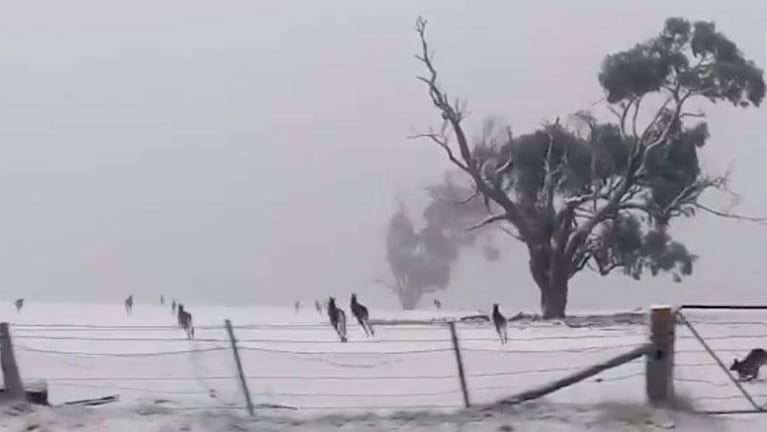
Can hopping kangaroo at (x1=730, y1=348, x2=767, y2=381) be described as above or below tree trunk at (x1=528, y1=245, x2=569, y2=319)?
below

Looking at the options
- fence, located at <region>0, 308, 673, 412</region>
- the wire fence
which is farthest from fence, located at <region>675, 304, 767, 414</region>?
the wire fence

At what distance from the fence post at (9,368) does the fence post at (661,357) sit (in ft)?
18.8

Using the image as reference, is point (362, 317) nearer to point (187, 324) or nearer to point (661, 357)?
point (187, 324)

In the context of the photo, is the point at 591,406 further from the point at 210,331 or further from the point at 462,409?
the point at 210,331

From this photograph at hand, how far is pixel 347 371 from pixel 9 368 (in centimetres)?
740

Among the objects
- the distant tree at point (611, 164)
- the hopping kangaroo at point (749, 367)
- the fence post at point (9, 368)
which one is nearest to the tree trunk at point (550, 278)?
the distant tree at point (611, 164)

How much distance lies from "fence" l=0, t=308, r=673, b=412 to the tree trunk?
13660mm

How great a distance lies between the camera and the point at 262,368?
1652 cm

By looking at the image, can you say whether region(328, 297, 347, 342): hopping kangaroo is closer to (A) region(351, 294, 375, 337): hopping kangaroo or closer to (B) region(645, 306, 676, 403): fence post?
(A) region(351, 294, 375, 337): hopping kangaroo

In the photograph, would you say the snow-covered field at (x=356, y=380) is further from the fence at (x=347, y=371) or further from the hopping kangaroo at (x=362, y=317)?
the hopping kangaroo at (x=362, y=317)

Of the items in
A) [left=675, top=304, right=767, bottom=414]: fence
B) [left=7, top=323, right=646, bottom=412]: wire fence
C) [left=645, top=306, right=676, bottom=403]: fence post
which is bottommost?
[left=7, top=323, right=646, bottom=412]: wire fence

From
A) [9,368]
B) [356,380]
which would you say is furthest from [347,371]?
[9,368]

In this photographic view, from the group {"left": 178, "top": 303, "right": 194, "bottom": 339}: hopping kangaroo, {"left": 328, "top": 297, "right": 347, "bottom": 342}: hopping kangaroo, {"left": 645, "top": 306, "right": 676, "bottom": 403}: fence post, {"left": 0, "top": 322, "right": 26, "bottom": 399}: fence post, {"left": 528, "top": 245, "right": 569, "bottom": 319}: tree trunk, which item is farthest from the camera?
{"left": 528, "top": 245, "right": 569, "bottom": 319}: tree trunk

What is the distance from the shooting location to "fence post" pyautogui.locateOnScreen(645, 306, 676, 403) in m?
9.62
